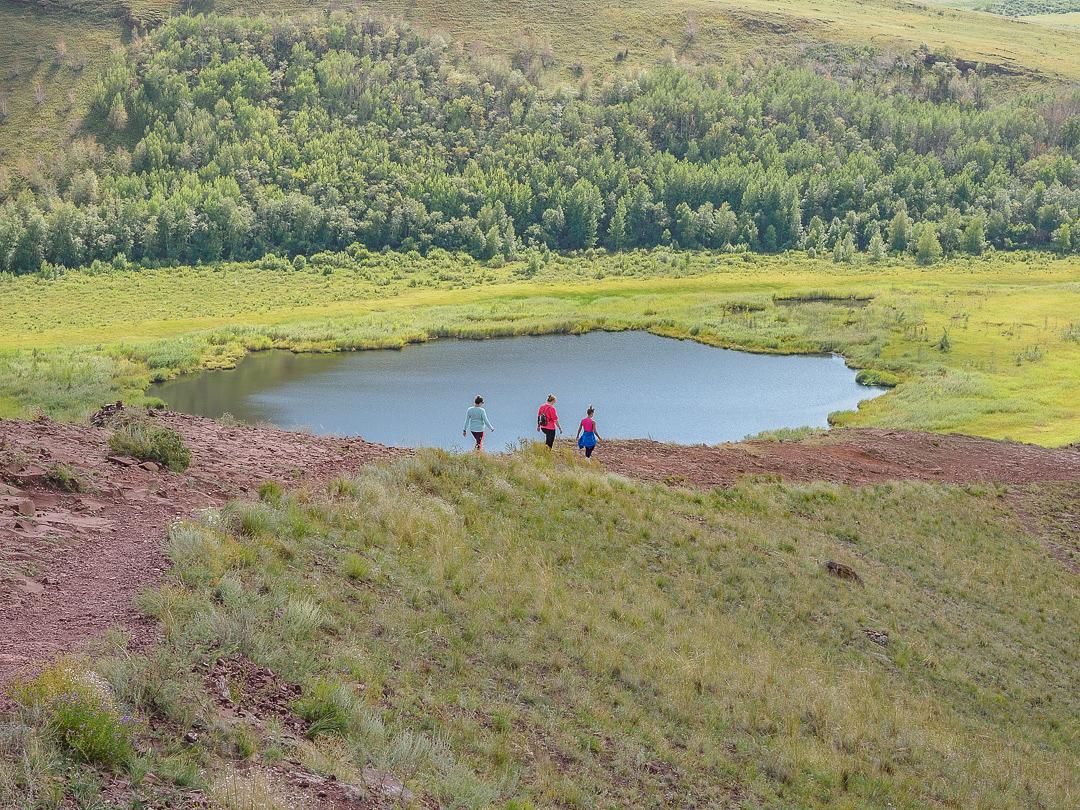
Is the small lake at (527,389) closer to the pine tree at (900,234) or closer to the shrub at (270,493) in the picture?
the shrub at (270,493)

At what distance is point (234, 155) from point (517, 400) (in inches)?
4163

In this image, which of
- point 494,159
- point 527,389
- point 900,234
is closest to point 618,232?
point 494,159

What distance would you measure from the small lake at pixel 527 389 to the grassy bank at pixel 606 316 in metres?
3.23

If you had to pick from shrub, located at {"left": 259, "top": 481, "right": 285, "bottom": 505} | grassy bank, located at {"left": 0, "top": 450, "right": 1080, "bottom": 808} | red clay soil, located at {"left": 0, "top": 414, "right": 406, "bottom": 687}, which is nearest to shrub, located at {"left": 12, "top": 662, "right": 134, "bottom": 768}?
grassy bank, located at {"left": 0, "top": 450, "right": 1080, "bottom": 808}

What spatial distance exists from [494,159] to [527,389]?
102 metres

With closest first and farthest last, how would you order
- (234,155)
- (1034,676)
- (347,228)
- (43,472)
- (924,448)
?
(43,472) < (1034,676) < (924,448) < (347,228) < (234,155)

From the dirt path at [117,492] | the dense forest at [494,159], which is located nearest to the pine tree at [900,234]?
the dense forest at [494,159]

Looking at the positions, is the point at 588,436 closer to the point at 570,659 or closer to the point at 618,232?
the point at 570,659

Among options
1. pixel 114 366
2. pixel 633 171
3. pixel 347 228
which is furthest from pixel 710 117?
pixel 114 366

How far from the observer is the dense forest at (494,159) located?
13650cm

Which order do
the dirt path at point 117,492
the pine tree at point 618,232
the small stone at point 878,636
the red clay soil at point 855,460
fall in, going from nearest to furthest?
1. the dirt path at point 117,492
2. the small stone at point 878,636
3. the red clay soil at point 855,460
4. the pine tree at point 618,232

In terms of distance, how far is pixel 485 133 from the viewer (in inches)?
6531

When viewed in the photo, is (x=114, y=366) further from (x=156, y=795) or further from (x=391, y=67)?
(x=391, y=67)

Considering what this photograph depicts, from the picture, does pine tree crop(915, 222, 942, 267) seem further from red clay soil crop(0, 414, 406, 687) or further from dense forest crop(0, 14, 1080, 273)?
red clay soil crop(0, 414, 406, 687)
